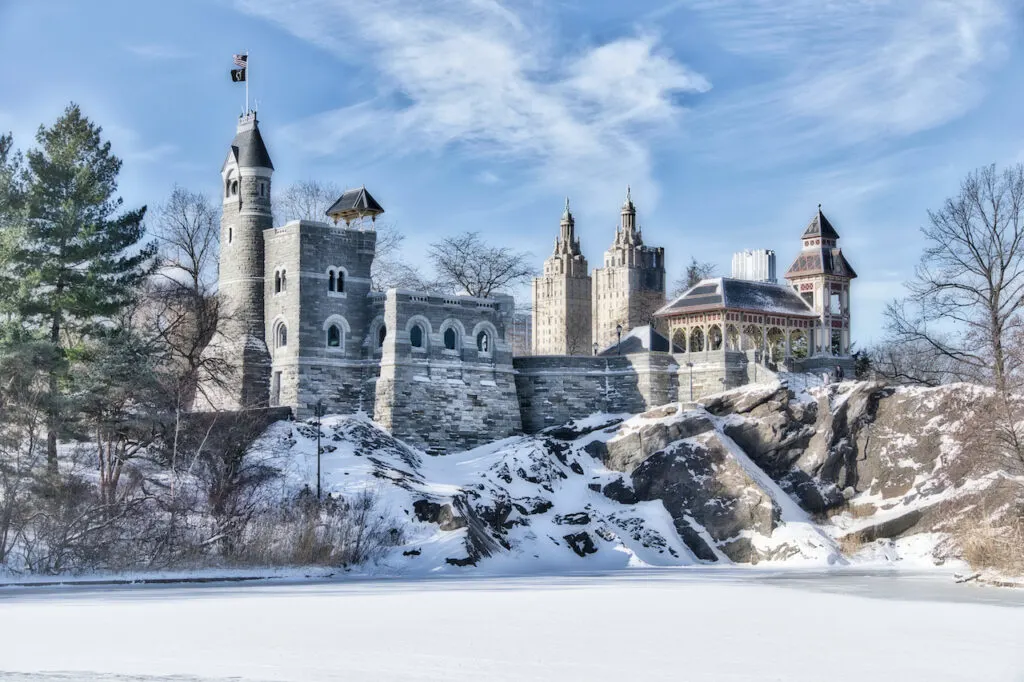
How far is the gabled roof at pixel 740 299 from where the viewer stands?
62688 mm

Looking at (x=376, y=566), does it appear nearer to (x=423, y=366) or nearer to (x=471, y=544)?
(x=471, y=544)

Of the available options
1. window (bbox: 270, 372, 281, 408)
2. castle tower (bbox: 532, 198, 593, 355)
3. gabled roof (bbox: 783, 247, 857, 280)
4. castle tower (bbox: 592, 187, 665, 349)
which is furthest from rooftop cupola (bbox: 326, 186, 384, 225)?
castle tower (bbox: 532, 198, 593, 355)

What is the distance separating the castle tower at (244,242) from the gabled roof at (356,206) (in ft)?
11.3

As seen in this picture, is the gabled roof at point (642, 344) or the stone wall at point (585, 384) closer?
the stone wall at point (585, 384)

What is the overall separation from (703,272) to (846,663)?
76.6m

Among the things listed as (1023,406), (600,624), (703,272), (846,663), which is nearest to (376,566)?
(600,624)

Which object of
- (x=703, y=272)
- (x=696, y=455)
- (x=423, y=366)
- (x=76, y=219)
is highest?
(x=703, y=272)

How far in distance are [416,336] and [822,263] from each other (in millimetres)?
22166

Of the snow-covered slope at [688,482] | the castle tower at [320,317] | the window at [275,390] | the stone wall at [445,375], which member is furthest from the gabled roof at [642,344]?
the window at [275,390]

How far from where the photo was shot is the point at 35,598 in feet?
97.6

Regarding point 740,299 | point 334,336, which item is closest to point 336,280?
point 334,336

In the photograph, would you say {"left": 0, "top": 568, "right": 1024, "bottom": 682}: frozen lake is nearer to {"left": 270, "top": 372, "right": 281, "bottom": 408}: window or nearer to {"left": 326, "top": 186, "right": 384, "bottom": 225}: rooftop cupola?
{"left": 270, "top": 372, "right": 281, "bottom": 408}: window

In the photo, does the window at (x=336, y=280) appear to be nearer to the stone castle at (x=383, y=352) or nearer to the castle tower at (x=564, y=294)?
the stone castle at (x=383, y=352)

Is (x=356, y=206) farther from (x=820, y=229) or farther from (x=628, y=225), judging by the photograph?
(x=628, y=225)
